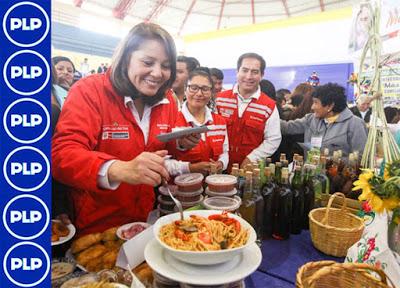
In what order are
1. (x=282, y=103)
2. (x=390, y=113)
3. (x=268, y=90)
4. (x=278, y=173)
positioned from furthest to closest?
(x=282, y=103)
(x=390, y=113)
(x=268, y=90)
(x=278, y=173)

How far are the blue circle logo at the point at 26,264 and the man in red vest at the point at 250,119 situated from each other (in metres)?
2.01

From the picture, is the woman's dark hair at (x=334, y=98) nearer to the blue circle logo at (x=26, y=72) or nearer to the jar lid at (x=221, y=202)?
the jar lid at (x=221, y=202)

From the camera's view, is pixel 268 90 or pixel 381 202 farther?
pixel 268 90

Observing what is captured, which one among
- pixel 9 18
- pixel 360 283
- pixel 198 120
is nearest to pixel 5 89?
pixel 9 18

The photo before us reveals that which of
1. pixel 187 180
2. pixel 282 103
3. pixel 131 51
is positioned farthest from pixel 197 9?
pixel 187 180

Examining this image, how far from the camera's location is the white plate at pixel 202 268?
0.71m

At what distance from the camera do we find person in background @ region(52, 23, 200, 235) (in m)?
1.01

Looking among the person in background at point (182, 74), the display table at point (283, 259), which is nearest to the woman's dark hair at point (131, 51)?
the display table at point (283, 259)

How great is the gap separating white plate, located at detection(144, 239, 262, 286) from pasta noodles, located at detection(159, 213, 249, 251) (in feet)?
0.16

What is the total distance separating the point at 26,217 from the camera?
0.56 meters

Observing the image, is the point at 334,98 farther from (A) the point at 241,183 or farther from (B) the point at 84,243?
(B) the point at 84,243

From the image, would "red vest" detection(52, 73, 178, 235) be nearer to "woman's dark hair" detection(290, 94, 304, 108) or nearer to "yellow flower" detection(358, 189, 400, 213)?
"yellow flower" detection(358, 189, 400, 213)

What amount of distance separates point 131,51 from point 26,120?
0.73m

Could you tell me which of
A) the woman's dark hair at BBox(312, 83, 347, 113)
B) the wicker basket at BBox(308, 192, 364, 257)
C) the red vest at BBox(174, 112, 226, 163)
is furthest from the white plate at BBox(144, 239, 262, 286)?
the woman's dark hair at BBox(312, 83, 347, 113)
